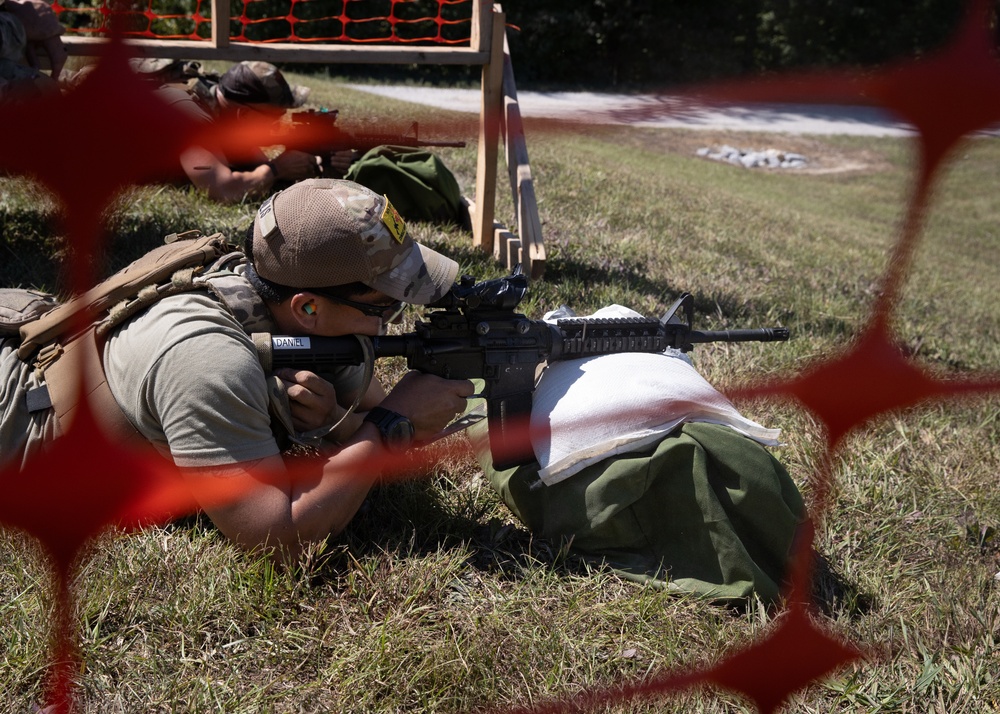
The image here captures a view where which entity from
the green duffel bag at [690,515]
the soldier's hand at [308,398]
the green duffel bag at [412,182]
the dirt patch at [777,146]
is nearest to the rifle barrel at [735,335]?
the green duffel bag at [690,515]

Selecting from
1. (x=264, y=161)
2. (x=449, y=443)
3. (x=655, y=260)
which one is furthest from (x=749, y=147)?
(x=449, y=443)

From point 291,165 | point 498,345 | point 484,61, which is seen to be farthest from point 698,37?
point 498,345

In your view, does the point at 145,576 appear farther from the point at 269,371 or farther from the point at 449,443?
the point at 449,443

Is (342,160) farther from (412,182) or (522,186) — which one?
(522,186)

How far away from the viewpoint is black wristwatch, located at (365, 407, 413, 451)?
221cm

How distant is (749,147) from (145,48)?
1266 cm

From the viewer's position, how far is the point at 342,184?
6.86ft

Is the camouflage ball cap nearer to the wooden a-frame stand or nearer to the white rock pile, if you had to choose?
the wooden a-frame stand

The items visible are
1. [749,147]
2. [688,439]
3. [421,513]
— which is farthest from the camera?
[749,147]

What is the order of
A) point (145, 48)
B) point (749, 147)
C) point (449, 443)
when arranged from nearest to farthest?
point (449, 443) → point (145, 48) → point (749, 147)

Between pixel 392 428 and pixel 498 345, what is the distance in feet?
1.21

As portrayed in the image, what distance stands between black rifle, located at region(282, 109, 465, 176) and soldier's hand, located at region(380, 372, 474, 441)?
232 cm

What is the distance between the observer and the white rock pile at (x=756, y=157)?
45.8ft

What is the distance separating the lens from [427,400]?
7.61 ft
